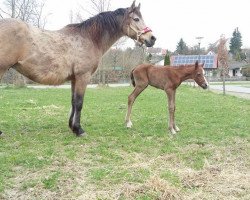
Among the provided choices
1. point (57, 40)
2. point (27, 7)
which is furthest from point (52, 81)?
point (27, 7)

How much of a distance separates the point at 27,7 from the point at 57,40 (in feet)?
94.8

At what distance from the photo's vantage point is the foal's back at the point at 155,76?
8.05 meters

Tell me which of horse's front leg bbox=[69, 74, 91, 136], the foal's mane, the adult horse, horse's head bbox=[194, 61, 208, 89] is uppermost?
the foal's mane

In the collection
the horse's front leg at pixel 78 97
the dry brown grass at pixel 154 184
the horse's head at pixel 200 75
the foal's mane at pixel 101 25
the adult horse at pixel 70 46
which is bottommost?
the dry brown grass at pixel 154 184

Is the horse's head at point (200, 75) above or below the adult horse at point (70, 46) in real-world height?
below

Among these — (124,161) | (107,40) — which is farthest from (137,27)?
(124,161)

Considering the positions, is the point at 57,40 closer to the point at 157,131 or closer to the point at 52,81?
the point at 52,81

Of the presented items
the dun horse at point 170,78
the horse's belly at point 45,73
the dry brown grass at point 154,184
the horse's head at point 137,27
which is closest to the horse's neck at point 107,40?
the horse's head at point 137,27

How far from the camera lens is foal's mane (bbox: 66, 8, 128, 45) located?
7467mm

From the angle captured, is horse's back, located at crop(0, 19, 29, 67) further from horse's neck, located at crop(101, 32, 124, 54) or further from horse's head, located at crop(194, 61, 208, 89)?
horse's head, located at crop(194, 61, 208, 89)

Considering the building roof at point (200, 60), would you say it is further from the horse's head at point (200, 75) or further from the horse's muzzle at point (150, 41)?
the horse's muzzle at point (150, 41)

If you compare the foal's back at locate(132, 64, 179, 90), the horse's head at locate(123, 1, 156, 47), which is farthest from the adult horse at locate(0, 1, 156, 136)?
the foal's back at locate(132, 64, 179, 90)

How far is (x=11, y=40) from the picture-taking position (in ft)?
21.0

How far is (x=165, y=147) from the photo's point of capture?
647cm
